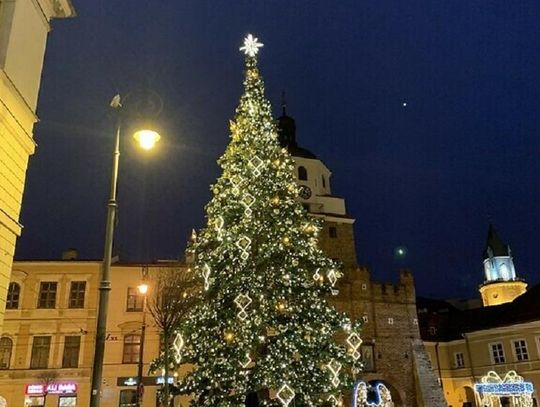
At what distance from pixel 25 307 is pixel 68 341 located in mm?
2860

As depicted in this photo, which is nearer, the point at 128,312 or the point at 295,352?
the point at 295,352

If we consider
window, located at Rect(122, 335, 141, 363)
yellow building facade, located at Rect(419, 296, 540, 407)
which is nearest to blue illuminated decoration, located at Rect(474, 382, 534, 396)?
yellow building facade, located at Rect(419, 296, 540, 407)

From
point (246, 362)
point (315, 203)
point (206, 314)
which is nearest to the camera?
point (246, 362)

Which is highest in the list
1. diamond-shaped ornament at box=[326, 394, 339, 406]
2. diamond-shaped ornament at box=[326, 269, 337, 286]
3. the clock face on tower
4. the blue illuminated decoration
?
the clock face on tower

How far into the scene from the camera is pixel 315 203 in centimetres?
4138

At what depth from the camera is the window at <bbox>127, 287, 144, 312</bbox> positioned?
2717 cm

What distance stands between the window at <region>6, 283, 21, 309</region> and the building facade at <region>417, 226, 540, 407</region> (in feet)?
88.4

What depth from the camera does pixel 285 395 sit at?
1380 centimetres

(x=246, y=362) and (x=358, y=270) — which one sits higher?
(x=358, y=270)

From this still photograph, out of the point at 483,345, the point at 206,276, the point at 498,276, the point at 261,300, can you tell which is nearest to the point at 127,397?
the point at 206,276

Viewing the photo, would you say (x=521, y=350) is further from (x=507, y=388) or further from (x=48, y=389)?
(x=48, y=389)

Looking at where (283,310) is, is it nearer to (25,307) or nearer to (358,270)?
(25,307)

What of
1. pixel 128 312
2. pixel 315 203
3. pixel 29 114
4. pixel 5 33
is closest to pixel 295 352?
pixel 29 114

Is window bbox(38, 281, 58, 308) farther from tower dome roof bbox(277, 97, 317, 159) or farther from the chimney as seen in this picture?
tower dome roof bbox(277, 97, 317, 159)
